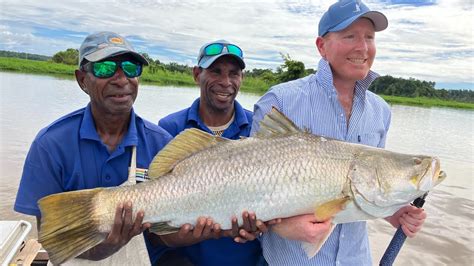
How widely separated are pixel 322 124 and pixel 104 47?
159cm

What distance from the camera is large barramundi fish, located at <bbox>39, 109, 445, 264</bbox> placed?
2.42 metres

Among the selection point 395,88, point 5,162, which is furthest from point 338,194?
point 395,88

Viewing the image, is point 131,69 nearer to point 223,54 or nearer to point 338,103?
point 223,54

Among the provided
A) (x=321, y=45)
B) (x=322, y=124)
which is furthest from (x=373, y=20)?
(x=322, y=124)

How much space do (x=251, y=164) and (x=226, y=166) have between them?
15 cm

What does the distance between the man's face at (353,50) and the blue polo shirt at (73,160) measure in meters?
1.46

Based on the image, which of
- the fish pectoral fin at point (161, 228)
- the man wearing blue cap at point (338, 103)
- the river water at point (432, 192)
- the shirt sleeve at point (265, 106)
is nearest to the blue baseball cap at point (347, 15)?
the man wearing blue cap at point (338, 103)

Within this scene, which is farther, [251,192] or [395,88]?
[395,88]

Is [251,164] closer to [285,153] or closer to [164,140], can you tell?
[285,153]

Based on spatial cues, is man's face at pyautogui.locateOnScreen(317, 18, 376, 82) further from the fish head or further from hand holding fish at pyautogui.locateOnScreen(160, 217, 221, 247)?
hand holding fish at pyautogui.locateOnScreen(160, 217, 221, 247)

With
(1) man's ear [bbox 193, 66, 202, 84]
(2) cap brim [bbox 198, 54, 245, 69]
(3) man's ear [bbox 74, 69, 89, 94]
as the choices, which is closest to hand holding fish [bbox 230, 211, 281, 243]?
(3) man's ear [bbox 74, 69, 89, 94]

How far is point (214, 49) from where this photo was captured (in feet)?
12.1

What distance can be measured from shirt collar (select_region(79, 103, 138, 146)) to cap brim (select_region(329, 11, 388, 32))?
153 centimetres

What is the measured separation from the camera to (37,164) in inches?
108
